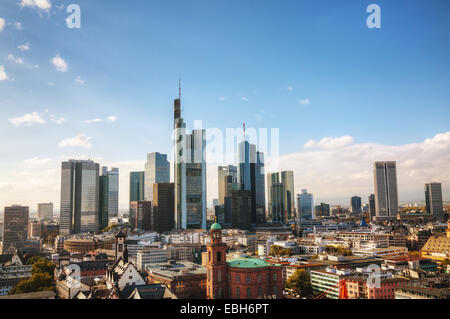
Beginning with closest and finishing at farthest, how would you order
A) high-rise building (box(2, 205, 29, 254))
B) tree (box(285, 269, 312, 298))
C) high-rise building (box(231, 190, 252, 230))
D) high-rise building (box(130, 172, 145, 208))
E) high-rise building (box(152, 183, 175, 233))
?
tree (box(285, 269, 312, 298))
high-rise building (box(2, 205, 29, 254))
high-rise building (box(152, 183, 175, 233))
high-rise building (box(231, 190, 252, 230))
high-rise building (box(130, 172, 145, 208))

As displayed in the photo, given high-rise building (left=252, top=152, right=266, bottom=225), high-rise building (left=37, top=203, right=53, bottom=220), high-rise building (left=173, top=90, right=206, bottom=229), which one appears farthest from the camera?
high-rise building (left=37, top=203, right=53, bottom=220)

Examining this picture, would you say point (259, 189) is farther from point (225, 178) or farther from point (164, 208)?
point (164, 208)

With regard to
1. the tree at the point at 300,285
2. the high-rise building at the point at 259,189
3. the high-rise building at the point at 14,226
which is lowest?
the tree at the point at 300,285

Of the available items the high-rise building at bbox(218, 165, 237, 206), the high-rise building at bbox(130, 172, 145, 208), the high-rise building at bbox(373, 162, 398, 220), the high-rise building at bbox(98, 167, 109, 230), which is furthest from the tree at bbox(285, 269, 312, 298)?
the high-rise building at bbox(130, 172, 145, 208)

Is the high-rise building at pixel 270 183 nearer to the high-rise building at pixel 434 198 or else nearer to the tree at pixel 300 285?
the high-rise building at pixel 434 198

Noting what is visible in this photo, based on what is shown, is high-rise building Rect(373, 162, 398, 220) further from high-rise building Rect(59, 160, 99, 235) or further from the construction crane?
the construction crane

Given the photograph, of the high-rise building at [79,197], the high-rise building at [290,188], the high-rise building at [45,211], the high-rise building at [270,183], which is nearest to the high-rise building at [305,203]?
the high-rise building at [290,188]

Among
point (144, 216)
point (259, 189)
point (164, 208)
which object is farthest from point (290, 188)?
point (164, 208)
